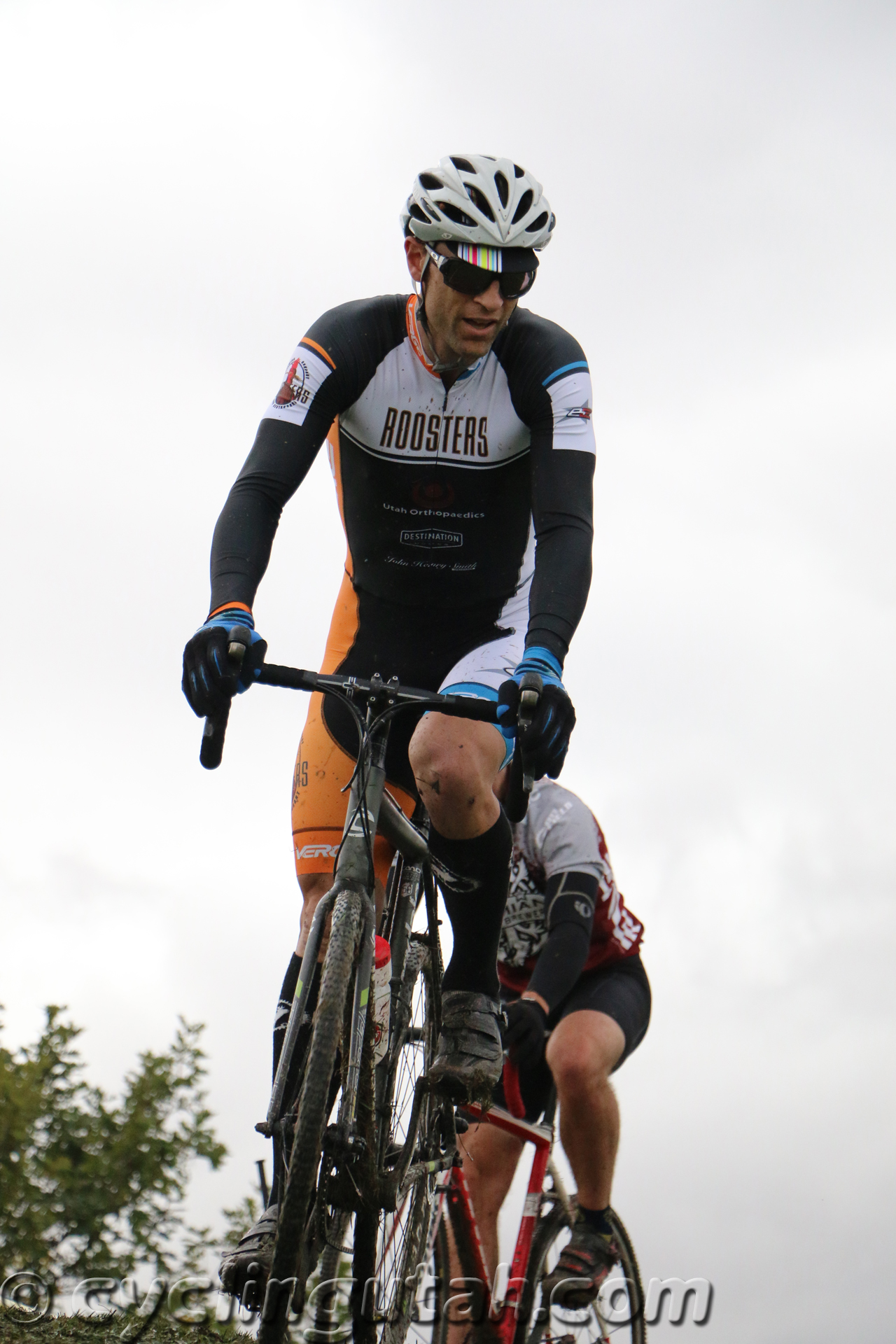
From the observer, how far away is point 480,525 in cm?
509

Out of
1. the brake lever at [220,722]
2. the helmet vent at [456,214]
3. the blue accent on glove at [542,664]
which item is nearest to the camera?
the brake lever at [220,722]

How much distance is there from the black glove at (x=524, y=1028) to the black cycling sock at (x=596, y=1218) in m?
1.03

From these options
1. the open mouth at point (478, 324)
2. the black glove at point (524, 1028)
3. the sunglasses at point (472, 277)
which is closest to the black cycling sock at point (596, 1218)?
the black glove at point (524, 1028)

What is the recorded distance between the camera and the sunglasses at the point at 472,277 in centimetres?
471

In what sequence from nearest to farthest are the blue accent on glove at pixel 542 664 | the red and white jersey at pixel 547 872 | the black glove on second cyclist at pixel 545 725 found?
the black glove on second cyclist at pixel 545 725 → the blue accent on glove at pixel 542 664 → the red and white jersey at pixel 547 872

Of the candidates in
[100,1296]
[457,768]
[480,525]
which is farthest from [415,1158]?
[480,525]

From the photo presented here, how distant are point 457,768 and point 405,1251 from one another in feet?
5.52

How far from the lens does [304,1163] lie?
3.44 meters

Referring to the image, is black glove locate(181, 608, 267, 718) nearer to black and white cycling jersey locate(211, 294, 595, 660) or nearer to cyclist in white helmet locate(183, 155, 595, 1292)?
cyclist in white helmet locate(183, 155, 595, 1292)

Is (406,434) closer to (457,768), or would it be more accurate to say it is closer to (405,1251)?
(457,768)

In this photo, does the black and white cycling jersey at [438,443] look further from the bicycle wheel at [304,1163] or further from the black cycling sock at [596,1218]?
the black cycling sock at [596,1218]

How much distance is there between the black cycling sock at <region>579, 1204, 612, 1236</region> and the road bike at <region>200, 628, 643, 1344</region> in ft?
6.00

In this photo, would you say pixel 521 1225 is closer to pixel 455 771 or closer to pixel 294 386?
pixel 455 771

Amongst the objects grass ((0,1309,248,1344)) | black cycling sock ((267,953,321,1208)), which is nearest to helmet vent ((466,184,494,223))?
black cycling sock ((267,953,321,1208))
